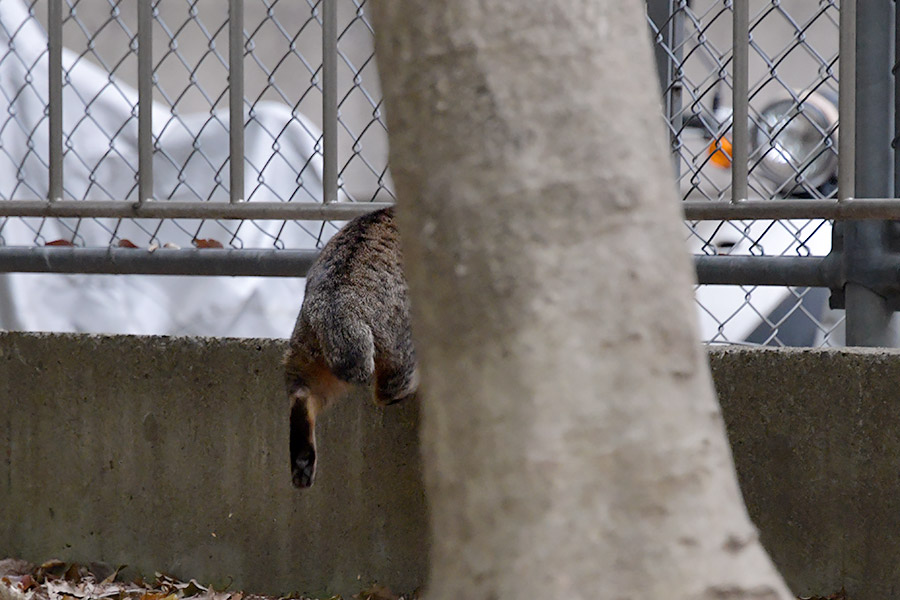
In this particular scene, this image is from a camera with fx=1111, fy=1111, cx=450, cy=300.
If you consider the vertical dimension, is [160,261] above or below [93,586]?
above

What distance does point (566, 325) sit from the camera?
1.10m

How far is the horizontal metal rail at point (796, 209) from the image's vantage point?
2.84 m

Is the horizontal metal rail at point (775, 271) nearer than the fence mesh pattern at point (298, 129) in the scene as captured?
Yes

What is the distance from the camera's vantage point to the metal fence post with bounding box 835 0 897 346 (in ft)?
9.56

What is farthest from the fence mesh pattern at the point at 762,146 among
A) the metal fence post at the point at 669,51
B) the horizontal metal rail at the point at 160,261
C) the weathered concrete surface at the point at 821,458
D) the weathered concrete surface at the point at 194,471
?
the horizontal metal rail at the point at 160,261

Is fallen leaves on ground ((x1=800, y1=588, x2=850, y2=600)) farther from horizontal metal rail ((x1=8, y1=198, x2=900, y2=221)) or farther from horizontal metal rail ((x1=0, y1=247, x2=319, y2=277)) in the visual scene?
horizontal metal rail ((x1=0, y1=247, x2=319, y2=277))

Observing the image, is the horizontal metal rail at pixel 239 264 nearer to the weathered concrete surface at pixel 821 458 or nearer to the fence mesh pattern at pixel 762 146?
the fence mesh pattern at pixel 762 146

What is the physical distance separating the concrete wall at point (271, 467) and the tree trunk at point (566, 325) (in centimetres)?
187

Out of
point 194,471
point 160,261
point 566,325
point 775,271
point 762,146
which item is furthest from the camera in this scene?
point 160,261

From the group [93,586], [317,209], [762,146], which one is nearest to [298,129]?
[317,209]

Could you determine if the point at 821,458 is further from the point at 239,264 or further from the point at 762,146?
the point at 239,264

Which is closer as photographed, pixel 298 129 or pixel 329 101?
pixel 329 101

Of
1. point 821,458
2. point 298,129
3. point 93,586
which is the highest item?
point 298,129

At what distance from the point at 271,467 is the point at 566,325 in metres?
2.51
